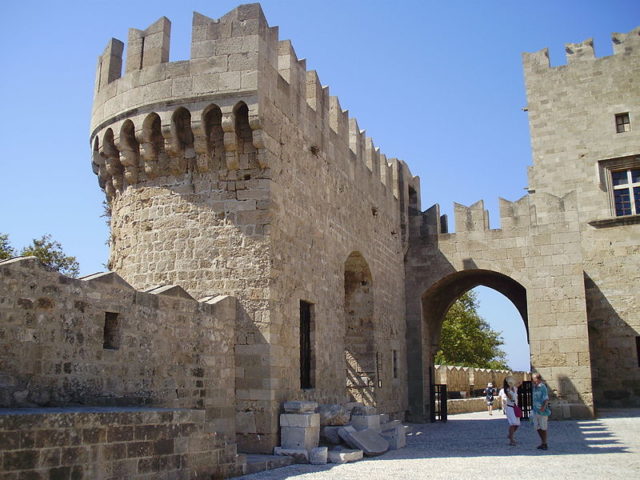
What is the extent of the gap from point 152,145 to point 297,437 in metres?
4.36

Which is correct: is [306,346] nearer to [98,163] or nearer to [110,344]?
[110,344]

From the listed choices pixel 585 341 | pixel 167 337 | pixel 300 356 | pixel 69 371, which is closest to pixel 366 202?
pixel 300 356

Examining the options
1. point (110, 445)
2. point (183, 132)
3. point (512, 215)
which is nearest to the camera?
point (110, 445)

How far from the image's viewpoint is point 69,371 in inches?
234

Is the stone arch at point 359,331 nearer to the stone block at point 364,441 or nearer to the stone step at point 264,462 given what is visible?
the stone block at point 364,441

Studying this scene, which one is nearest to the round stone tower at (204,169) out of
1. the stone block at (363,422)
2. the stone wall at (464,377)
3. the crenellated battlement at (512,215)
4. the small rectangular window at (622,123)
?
the stone block at (363,422)

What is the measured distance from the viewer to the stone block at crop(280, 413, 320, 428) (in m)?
8.15

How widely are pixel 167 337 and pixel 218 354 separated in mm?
953

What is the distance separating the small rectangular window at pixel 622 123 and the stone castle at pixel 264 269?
0.05m

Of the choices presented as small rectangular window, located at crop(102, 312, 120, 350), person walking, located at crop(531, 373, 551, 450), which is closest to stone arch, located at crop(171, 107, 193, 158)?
small rectangular window, located at crop(102, 312, 120, 350)

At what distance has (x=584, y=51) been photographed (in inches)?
712

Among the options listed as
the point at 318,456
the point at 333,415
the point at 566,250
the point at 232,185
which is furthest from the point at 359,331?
the point at 566,250

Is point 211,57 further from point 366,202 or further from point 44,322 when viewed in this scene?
point 366,202

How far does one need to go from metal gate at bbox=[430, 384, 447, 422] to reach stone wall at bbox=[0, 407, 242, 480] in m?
9.58
